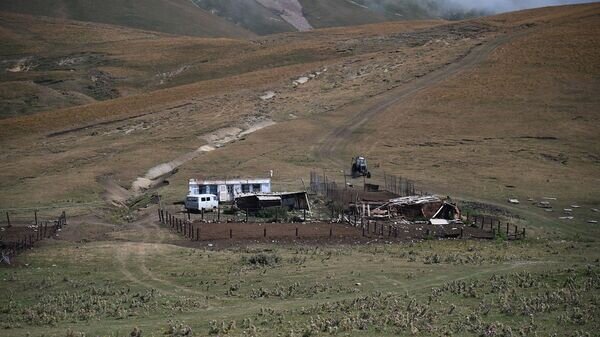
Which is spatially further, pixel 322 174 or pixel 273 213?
pixel 322 174

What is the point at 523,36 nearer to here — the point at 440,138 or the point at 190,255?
the point at 440,138

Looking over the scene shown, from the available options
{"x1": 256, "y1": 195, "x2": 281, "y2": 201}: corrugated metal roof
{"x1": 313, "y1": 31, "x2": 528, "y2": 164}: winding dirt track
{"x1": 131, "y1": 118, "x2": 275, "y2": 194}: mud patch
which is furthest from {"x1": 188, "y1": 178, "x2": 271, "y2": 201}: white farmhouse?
{"x1": 313, "y1": 31, "x2": 528, "y2": 164}: winding dirt track

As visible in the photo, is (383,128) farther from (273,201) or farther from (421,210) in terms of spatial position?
(421,210)

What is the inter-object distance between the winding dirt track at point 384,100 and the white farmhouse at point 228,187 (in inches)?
685

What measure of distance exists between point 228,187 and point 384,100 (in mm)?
50287

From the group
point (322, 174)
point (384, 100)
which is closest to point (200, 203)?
point (322, 174)

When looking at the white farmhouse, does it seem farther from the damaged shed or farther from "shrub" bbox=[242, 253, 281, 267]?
"shrub" bbox=[242, 253, 281, 267]

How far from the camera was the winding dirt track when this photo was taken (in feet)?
262

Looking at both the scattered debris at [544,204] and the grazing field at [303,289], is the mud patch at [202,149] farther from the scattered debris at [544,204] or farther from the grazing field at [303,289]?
the scattered debris at [544,204]

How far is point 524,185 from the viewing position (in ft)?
205

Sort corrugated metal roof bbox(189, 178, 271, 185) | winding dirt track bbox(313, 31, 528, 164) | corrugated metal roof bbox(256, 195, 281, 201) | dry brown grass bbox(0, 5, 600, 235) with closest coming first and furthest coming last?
corrugated metal roof bbox(256, 195, 281, 201)
corrugated metal roof bbox(189, 178, 271, 185)
dry brown grass bbox(0, 5, 600, 235)
winding dirt track bbox(313, 31, 528, 164)

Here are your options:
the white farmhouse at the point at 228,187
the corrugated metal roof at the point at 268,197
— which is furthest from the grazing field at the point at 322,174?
the corrugated metal roof at the point at 268,197

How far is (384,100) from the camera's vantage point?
→ 335 feet

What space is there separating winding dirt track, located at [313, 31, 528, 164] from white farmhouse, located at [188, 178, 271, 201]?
17405 mm
